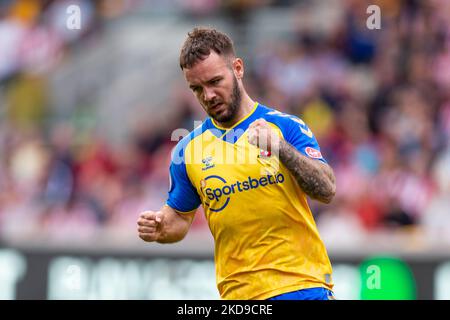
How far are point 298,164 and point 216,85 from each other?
803 mm

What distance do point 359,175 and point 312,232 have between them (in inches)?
238

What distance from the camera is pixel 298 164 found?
6246 mm

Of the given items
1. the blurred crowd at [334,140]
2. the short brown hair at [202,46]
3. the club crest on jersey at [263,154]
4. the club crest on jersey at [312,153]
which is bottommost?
the club crest on jersey at [312,153]

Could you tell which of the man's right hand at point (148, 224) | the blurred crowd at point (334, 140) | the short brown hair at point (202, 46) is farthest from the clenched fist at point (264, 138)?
the blurred crowd at point (334, 140)

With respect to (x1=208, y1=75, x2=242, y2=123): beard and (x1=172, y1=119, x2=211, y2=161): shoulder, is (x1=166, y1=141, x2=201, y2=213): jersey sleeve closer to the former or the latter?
(x1=172, y1=119, x2=211, y2=161): shoulder

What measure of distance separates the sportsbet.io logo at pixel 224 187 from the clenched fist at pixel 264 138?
38 centimetres

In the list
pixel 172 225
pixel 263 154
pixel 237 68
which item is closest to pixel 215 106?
pixel 237 68

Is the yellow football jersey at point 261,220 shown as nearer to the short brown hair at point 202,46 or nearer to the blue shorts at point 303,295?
the blue shorts at point 303,295

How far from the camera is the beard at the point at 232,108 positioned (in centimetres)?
665

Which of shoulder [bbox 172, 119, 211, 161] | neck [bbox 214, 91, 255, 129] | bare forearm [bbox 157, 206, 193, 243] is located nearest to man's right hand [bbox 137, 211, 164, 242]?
bare forearm [bbox 157, 206, 193, 243]

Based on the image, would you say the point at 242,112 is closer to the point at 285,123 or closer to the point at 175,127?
the point at 285,123

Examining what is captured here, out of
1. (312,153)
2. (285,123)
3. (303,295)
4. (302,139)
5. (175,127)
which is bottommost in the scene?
(303,295)

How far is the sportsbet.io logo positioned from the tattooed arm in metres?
0.30
